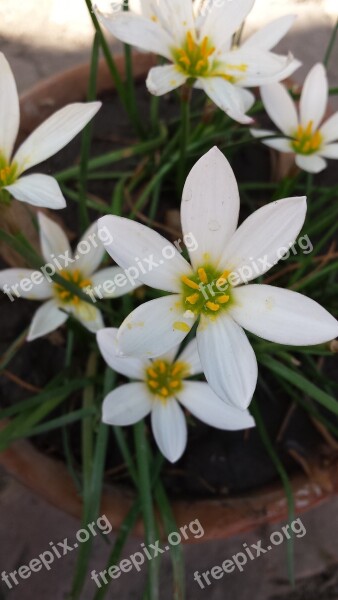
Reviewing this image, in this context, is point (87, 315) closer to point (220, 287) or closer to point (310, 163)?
point (220, 287)

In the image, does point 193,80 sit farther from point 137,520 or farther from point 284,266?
point 137,520

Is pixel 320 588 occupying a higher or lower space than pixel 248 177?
lower

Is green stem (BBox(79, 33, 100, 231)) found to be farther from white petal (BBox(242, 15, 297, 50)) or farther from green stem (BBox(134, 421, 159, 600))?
green stem (BBox(134, 421, 159, 600))

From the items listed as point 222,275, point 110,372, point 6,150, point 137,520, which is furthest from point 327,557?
point 6,150

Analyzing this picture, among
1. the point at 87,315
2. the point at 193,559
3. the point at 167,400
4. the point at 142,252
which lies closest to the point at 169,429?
the point at 167,400

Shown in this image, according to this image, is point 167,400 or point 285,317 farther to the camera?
point 167,400
